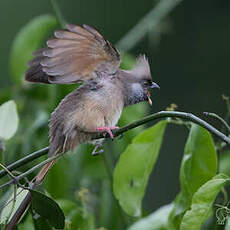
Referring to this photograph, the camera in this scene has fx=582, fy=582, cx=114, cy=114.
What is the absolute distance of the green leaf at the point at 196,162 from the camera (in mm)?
1527

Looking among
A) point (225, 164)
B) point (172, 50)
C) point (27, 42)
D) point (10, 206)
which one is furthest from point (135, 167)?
point (172, 50)

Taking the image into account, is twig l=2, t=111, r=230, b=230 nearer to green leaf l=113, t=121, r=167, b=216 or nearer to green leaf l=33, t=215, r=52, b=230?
Answer: green leaf l=33, t=215, r=52, b=230

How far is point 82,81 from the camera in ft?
5.65

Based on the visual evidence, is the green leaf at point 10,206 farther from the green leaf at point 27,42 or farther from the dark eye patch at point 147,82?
the green leaf at point 27,42

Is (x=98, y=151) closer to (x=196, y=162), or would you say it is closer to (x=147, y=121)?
(x=196, y=162)

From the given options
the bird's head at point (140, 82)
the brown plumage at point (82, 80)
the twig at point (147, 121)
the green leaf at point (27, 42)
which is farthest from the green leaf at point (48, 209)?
the green leaf at point (27, 42)

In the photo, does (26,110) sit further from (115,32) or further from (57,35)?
(115,32)

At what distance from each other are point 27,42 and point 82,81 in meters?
0.83

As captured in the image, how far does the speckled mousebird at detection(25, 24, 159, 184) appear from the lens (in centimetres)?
158

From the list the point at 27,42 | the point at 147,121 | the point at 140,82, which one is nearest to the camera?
the point at 147,121

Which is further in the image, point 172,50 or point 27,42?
point 172,50

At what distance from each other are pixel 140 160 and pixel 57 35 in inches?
17.3

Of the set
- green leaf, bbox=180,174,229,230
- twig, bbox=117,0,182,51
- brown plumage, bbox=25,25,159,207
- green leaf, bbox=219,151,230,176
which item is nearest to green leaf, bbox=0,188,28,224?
brown plumage, bbox=25,25,159,207

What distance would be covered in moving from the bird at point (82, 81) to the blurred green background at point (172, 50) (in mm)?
2436
